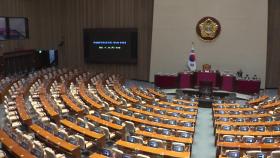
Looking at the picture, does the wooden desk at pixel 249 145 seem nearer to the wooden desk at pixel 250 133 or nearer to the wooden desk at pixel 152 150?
the wooden desk at pixel 250 133

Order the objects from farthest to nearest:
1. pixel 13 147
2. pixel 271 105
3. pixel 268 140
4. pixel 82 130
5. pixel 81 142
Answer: pixel 271 105
pixel 82 130
pixel 268 140
pixel 81 142
pixel 13 147

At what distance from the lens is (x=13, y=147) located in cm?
917

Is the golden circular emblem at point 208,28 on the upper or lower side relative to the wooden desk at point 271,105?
upper

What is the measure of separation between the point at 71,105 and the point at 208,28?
44.8 ft

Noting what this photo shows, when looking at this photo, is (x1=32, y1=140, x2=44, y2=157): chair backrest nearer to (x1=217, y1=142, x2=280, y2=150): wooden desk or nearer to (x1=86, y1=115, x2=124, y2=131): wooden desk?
(x1=86, y1=115, x2=124, y2=131): wooden desk

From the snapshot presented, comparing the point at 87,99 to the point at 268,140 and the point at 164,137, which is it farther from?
the point at 268,140

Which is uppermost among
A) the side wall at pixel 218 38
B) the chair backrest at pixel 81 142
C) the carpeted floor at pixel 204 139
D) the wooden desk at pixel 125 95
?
the side wall at pixel 218 38

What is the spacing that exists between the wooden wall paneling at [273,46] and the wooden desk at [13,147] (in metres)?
20.3

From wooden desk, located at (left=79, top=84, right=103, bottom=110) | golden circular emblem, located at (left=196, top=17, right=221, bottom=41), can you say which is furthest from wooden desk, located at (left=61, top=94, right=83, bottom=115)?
golden circular emblem, located at (left=196, top=17, right=221, bottom=41)

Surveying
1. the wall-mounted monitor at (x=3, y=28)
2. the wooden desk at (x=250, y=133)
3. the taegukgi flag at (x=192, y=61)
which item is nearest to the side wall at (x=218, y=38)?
the taegukgi flag at (x=192, y=61)

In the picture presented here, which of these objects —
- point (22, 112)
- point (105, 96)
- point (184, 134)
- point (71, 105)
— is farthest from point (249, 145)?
point (105, 96)

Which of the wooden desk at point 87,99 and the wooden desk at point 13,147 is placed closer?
the wooden desk at point 13,147

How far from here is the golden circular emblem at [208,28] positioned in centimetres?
2412

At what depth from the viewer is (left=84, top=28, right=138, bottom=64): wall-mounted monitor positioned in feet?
86.8
